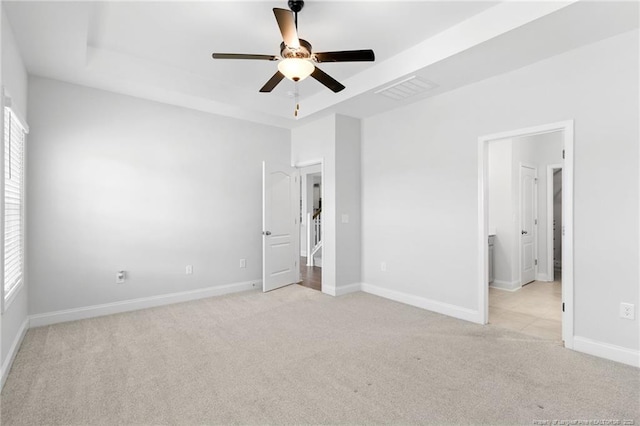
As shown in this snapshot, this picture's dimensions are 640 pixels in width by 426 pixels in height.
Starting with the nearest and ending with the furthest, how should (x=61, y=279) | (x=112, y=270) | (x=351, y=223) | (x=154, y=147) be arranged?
(x=61, y=279)
(x=112, y=270)
(x=154, y=147)
(x=351, y=223)

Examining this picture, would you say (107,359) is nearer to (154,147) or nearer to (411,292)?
(154,147)

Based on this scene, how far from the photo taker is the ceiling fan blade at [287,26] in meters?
2.10

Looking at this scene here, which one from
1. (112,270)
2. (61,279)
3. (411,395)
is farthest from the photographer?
(112,270)

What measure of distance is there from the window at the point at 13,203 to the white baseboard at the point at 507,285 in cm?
598

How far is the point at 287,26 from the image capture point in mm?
2254

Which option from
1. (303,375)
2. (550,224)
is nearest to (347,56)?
(303,375)

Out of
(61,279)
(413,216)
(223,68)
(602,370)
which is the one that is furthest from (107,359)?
(602,370)

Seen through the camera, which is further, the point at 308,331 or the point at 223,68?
the point at 223,68

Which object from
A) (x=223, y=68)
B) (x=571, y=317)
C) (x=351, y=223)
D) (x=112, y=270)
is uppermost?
(x=223, y=68)

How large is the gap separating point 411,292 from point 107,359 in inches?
136

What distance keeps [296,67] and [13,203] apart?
2.73m

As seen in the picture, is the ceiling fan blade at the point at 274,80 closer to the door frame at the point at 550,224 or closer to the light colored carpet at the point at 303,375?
the light colored carpet at the point at 303,375

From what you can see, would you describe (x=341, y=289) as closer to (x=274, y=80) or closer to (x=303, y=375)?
(x=303, y=375)

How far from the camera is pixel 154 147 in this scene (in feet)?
14.4
